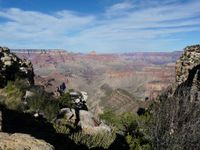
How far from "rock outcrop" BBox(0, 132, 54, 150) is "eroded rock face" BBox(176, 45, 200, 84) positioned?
42065 millimetres

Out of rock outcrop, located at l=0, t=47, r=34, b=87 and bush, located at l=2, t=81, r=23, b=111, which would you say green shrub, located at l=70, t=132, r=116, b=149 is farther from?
rock outcrop, located at l=0, t=47, r=34, b=87

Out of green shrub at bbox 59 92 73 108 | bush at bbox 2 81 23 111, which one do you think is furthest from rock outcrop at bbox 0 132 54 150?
green shrub at bbox 59 92 73 108

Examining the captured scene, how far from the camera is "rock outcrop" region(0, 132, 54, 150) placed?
799 cm

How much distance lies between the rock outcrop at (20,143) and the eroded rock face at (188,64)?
42.1 m

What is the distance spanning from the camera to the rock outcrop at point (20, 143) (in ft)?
26.2

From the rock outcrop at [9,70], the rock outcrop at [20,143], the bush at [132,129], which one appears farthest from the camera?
the rock outcrop at [9,70]

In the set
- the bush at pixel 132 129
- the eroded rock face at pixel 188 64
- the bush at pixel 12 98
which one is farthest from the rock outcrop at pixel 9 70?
the eroded rock face at pixel 188 64

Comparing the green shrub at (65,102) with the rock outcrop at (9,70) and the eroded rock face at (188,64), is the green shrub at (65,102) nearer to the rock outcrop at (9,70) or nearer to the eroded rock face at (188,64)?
the rock outcrop at (9,70)

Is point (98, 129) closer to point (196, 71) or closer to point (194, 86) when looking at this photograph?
point (194, 86)

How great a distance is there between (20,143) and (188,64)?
4583 centimetres

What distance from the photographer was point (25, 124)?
70.5 ft

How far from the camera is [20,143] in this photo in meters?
8.29

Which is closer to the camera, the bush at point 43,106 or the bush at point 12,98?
the bush at point 12,98

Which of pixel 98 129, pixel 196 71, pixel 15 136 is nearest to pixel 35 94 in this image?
pixel 98 129
